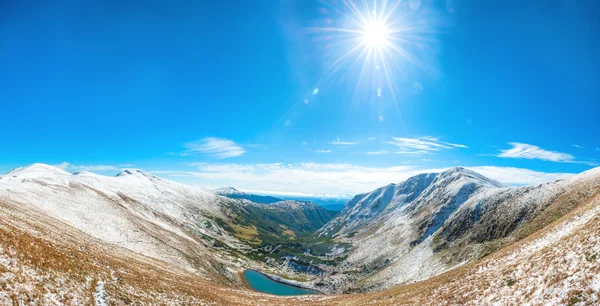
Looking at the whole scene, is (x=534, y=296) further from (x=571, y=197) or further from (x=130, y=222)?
(x=130, y=222)

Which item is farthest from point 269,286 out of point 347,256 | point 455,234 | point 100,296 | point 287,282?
point 100,296

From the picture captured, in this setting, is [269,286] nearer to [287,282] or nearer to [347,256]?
[287,282]

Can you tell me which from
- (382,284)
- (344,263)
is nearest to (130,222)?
(382,284)

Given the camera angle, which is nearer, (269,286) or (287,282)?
(269,286)

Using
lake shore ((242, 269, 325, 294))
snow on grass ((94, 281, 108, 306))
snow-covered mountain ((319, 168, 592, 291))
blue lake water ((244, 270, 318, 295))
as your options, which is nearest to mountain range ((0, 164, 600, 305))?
snow on grass ((94, 281, 108, 306))

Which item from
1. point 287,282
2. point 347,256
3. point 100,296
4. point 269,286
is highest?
point 100,296

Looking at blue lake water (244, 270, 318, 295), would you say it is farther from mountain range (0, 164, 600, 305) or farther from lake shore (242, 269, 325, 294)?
mountain range (0, 164, 600, 305)
